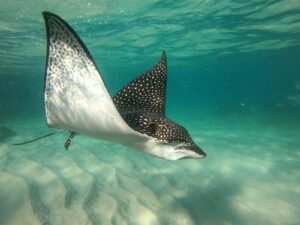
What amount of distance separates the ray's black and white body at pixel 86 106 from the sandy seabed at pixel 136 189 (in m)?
2.23

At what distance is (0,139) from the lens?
13.2m

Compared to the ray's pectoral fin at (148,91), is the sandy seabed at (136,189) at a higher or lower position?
lower

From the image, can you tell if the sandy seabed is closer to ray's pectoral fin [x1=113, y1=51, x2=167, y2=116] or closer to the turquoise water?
the turquoise water

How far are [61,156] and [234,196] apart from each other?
5956 mm

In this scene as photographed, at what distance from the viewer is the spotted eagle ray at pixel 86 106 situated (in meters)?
2.58

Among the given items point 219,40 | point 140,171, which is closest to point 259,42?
point 219,40

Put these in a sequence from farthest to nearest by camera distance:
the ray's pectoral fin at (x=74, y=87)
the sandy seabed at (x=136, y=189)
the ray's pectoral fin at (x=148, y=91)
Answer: the ray's pectoral fin at (x=148, y=91), the sandy seabed at (x=136, y=189), the ray's pectoral fin at (x=74, y=87)

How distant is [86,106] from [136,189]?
4.13 m

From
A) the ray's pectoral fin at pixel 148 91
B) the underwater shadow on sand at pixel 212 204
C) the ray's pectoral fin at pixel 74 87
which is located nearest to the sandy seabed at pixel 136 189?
the underwater shadow on sand at pixel 212 204

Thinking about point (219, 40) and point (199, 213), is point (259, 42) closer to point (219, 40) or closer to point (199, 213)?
point (219, 40)

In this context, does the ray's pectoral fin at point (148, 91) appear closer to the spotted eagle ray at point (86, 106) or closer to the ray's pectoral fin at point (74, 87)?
the spotted eagle ray at point (86, 106)

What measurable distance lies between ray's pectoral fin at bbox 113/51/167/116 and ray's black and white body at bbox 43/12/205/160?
1.28 meters

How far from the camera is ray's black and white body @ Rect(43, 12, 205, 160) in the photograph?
2586 millimetres

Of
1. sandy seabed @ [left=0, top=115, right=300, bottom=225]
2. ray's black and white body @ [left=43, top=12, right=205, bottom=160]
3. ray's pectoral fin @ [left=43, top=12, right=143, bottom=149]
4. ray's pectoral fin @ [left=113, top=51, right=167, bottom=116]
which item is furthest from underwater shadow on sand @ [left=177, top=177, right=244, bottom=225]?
ray's pectoral fin @ [left=43, top=12, right=143, bottom=149]
